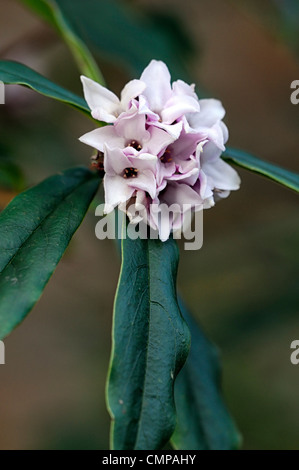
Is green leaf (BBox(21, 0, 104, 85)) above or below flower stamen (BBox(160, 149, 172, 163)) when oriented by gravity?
above

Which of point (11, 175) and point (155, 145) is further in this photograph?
point (11, 175)

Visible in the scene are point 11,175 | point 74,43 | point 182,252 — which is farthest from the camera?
point 182,252

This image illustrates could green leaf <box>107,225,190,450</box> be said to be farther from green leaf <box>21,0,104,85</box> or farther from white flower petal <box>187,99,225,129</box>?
green leaf <box>21,0,104,85</box>

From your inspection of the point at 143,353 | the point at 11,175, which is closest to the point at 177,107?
the point at 143,353

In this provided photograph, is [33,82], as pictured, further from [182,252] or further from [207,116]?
[182,252]

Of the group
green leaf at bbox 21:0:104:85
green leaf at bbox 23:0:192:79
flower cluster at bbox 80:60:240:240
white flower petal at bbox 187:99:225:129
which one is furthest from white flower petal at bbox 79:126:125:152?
green leaf at bbox 23:0:192:79

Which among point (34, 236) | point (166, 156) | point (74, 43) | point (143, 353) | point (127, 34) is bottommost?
point (143, 353)

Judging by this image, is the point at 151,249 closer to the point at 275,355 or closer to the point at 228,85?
the point at 275,355
